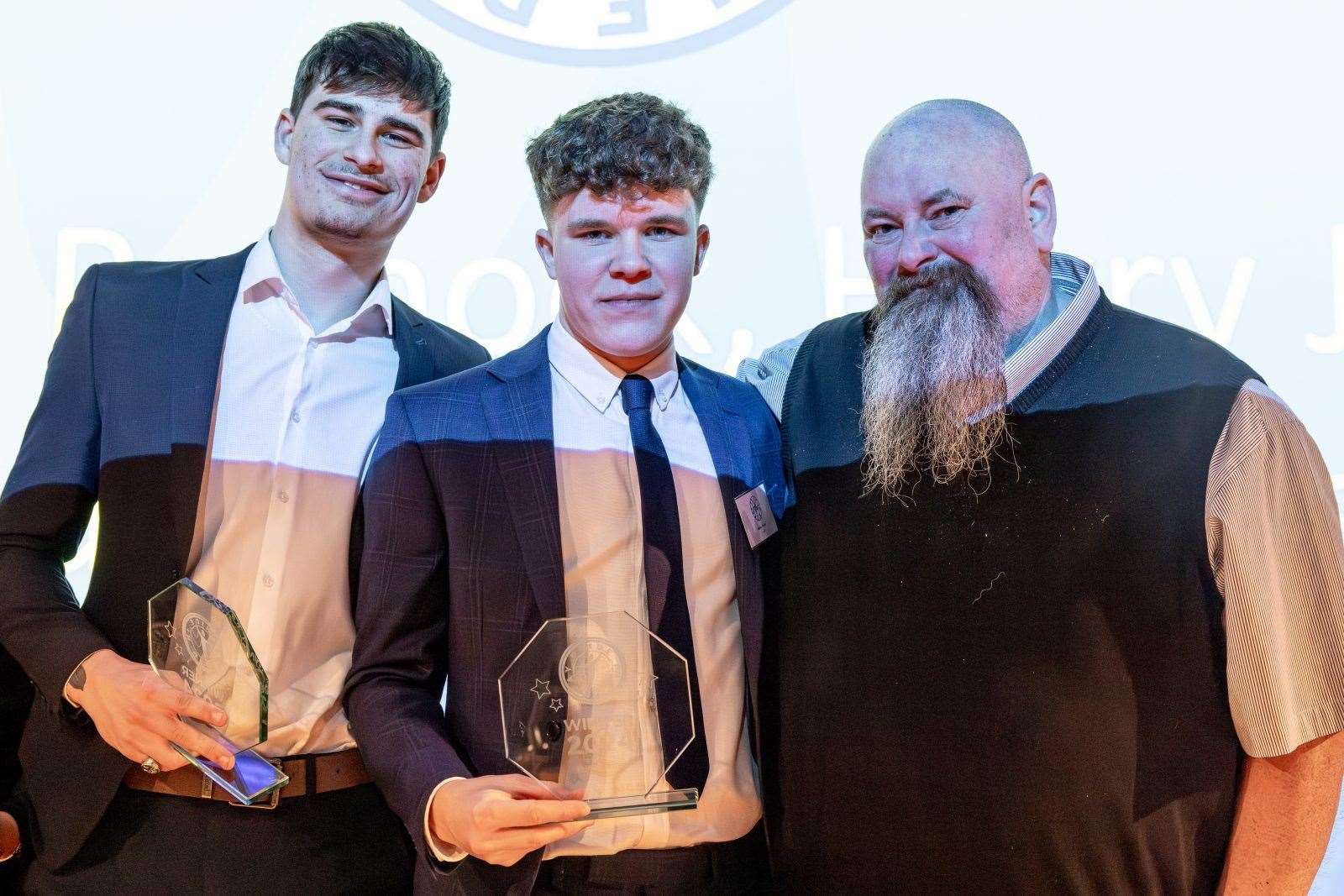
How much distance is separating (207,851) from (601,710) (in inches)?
28.4

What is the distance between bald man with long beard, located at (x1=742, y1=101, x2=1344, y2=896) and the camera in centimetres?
156

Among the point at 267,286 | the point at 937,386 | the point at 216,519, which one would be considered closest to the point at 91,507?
the point at 216,519

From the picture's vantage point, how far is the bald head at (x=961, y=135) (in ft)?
5.90

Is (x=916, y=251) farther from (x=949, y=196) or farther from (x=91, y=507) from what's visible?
(x=91, y=507)

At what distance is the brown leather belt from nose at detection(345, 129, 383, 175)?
0.95m

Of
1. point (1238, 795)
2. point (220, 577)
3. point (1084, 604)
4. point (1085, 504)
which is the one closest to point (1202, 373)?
point (1085, 504)

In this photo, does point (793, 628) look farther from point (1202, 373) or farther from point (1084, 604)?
point (1202, 373)

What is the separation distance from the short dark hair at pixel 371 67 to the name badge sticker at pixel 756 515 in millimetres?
899

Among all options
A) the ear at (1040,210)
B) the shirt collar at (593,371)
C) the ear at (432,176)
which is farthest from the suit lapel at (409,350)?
the ear at (1040,210)

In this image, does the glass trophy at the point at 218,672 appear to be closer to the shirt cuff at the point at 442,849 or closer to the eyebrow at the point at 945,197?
the shirt cuff at the point at 442,849

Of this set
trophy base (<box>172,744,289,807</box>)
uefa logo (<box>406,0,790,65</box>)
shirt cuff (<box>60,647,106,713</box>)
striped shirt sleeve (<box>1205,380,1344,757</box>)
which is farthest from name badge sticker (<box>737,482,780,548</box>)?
uefa logo (<box>406,0,790,65</box>)

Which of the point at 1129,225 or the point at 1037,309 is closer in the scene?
the point at 1037,309

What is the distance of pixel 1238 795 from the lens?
162 cm

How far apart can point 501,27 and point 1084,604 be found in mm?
1794
